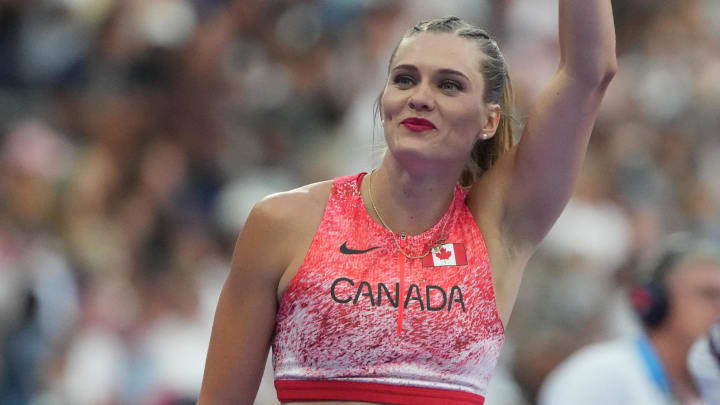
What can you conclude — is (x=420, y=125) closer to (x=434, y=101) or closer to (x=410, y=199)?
(x=434, y=101)

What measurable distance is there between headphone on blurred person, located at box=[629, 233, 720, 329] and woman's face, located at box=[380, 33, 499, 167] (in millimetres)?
1759

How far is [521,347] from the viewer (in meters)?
6.07

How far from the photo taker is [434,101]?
245 cm

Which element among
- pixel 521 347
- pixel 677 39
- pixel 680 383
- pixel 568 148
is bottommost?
pixel 521 347

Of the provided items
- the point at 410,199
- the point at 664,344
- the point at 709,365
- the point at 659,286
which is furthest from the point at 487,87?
the point at 664,344

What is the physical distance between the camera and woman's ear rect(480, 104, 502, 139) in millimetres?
2578

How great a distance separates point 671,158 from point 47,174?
4.29 meters

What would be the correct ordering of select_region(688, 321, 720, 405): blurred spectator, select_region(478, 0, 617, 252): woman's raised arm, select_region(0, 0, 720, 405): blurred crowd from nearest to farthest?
select_region(478, 0, 617, 252): woman's raised arm → select_region(688, 321, 720, 405): blurred spectator → select_region(0, 0, 720, 405): blurred crowd

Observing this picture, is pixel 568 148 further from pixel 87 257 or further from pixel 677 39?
pixel 677 39

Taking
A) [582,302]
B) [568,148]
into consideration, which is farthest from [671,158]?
[568,148]

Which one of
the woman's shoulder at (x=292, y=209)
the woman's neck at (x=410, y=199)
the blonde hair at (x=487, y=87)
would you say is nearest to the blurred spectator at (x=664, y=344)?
the blonde hair at (x=487, y=87)

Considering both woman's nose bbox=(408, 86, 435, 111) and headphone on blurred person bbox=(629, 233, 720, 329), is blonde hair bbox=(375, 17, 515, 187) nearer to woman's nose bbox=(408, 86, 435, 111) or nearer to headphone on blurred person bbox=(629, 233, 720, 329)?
woman's nose bbox=(408, 86, 435, 111)

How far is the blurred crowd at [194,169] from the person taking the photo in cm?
557

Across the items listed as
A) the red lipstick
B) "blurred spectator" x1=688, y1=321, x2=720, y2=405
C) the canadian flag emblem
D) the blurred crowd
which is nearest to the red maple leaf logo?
the canadian flag emblem
